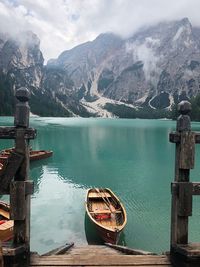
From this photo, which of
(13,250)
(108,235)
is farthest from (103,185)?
(13,250)

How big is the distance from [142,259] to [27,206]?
10.1 ft

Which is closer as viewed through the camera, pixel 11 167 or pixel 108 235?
pixel 11 167

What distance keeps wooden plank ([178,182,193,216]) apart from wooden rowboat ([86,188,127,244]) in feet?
30.5

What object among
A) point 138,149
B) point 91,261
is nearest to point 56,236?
point 91,261

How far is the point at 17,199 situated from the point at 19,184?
0.34 m

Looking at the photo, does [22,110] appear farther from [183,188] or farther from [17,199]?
[183,188]

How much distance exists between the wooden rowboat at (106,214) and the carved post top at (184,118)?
996 cm

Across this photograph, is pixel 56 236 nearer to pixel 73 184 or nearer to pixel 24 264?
pixel 24 264

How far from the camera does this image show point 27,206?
7.64 meters

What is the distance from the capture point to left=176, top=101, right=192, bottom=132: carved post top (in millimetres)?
7551

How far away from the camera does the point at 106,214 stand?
1869 cm

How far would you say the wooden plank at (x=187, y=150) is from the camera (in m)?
7.46

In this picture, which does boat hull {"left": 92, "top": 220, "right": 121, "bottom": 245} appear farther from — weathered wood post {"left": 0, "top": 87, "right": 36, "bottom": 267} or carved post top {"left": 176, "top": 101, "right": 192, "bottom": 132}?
carved post top {"left": 176, "top": 101, "right": 192, "bottom": 132}

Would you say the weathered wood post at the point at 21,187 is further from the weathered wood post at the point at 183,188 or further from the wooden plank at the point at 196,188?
the wooden plank at the point at 196,188
